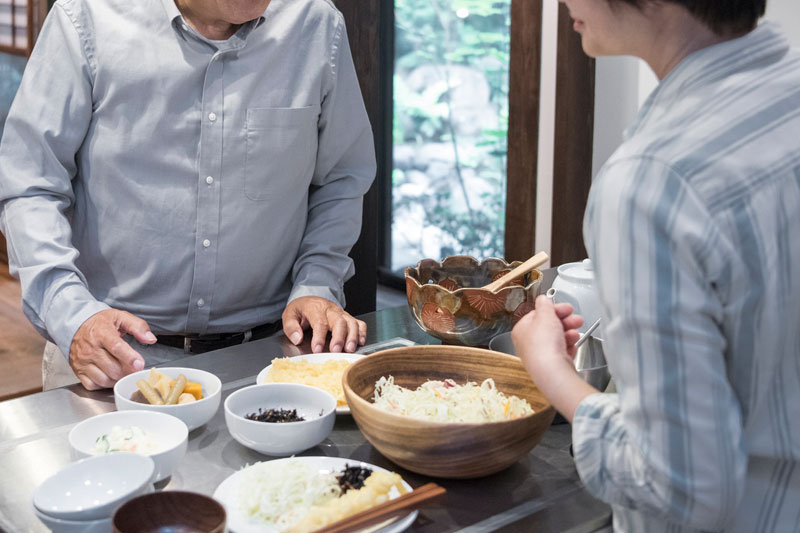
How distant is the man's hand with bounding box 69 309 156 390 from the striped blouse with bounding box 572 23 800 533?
999mm

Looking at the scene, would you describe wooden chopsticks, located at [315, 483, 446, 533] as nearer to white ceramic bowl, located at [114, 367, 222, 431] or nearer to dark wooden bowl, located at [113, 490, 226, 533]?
dark wooden bowl, located at [113, 490, 226, 533]

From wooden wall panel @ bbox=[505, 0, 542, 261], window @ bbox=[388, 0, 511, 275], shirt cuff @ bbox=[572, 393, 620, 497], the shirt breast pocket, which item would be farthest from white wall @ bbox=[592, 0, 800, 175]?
shirt cuff @ bbox=[572, 393, 620, 497]

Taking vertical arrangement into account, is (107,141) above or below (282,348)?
above

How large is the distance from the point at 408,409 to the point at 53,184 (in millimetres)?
1096

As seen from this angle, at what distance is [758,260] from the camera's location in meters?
0.88

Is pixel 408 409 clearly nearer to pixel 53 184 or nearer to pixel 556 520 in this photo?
pixel 556 520

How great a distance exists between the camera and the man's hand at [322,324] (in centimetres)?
187

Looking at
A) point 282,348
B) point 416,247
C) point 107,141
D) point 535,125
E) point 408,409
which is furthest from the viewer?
point 416,247

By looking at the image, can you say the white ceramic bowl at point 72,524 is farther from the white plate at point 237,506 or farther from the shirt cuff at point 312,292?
the shirt cuff at point 312,292

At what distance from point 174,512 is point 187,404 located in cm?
37

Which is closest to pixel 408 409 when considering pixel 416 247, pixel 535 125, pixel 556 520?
pixel 556 520

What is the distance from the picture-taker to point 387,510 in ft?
3.62

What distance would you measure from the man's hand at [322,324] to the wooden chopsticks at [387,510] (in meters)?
0.72

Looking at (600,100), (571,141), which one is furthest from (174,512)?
(600,100)
